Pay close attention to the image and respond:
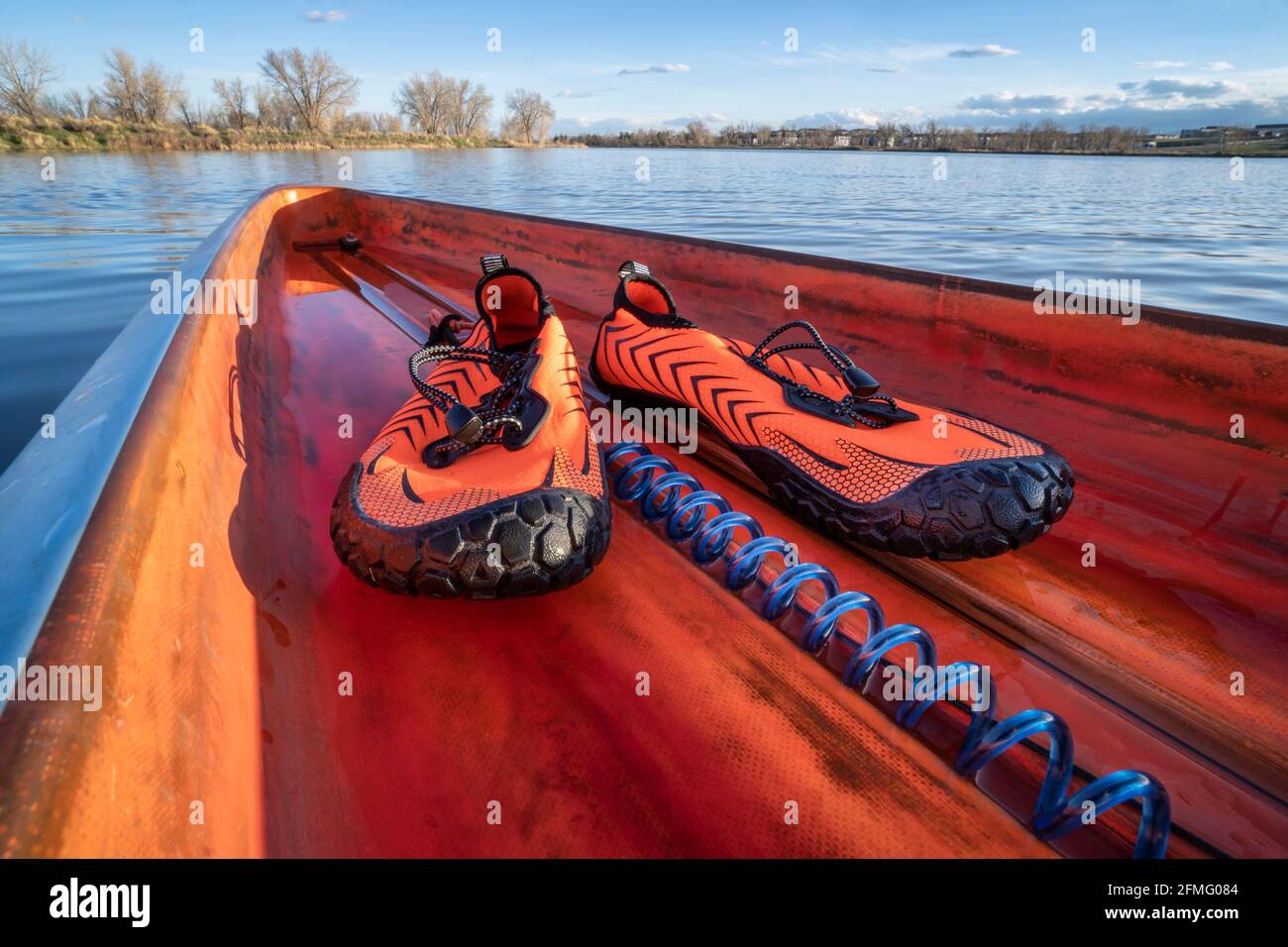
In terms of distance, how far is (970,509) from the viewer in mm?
1528

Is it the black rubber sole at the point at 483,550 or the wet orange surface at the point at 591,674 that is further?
the black rubber sole at the point at 483,550

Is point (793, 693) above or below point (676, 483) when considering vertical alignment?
below

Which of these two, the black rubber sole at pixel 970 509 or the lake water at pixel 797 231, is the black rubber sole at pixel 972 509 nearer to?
the black rubber sole at pixel 970 509

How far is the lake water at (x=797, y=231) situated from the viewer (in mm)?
3875

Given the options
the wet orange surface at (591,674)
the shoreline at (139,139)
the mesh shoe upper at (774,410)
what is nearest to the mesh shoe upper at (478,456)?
the wet orange surface at (591,674)

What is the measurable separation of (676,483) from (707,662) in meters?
0.66

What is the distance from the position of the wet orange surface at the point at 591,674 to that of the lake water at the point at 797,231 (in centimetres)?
193

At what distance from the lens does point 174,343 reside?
1.54 metres

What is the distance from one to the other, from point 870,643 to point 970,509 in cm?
51

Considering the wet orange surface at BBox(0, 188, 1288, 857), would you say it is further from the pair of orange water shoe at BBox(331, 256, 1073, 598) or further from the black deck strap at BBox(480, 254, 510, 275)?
the black deck strap at BBox(480, 254, 510, 275)

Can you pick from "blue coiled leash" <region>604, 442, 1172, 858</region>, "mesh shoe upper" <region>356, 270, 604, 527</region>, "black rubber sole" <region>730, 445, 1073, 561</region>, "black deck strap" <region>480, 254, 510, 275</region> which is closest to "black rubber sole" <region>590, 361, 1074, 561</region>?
"black rubber sole" <region>730, 445, 1073, 561</region>

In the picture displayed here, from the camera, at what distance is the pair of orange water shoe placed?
1.29m
